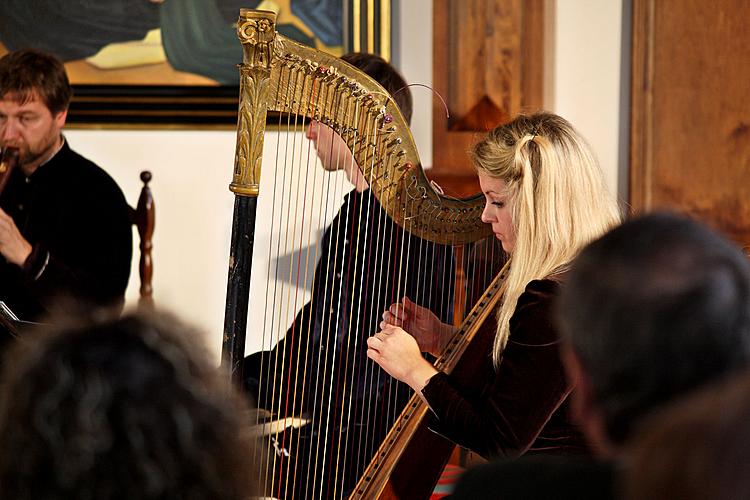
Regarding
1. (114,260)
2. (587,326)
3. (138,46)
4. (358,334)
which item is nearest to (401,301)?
(358,334)

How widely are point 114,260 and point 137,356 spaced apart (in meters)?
1.94

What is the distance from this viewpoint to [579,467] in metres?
0.79

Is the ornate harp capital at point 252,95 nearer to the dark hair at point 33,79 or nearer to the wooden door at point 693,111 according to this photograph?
the dark hair at point 33,79

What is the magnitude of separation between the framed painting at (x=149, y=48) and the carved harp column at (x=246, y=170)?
1505 millimetres

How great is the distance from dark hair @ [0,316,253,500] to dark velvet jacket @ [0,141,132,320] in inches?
71.9

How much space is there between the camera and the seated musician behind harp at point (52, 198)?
8.30ft

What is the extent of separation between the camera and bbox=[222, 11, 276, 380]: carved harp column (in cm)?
163

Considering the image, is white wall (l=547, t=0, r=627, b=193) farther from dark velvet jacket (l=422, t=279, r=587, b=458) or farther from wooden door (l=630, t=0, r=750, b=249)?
dark velvet jacket (l=422, t=279, r=587, b=458)

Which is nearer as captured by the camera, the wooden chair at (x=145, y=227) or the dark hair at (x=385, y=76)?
the dark hair at (x=385, y=76)

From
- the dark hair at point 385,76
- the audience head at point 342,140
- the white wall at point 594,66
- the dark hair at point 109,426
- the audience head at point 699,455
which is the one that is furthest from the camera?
the white wall at point 594,66

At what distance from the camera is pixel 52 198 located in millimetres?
2607

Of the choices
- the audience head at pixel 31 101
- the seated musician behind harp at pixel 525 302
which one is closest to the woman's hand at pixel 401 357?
the seated musician behind harp at pixel 525 302

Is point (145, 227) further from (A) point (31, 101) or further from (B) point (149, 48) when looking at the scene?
(B) point (149, 48)

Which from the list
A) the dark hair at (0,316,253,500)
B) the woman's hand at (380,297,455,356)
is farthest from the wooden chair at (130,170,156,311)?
the dark hair at (0,316,253,500)
